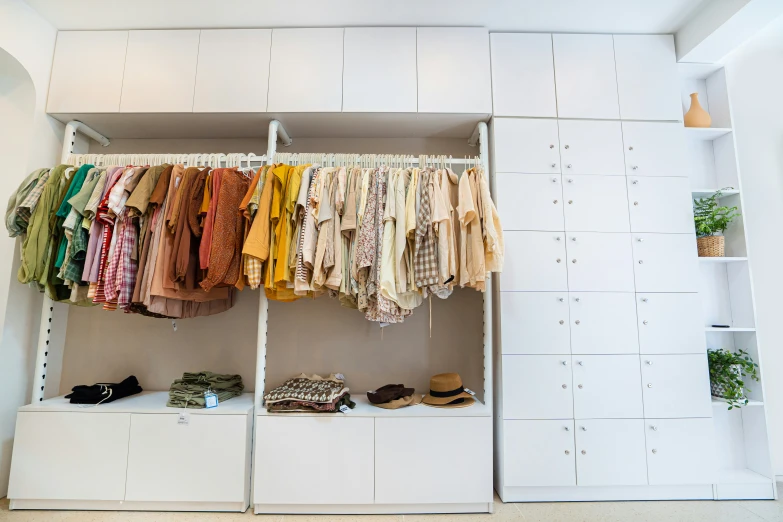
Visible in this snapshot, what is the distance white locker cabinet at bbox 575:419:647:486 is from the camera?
214 cm

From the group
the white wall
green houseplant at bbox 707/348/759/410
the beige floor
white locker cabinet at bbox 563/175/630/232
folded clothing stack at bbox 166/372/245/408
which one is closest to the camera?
the beige floor

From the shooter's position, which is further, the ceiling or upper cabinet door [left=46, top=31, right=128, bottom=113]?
upper cabinet door [left=46, top=31, right=128, bottom=113]

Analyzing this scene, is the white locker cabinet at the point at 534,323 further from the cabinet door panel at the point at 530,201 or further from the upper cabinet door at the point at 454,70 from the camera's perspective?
the upper cabinet door at the point at 454,70

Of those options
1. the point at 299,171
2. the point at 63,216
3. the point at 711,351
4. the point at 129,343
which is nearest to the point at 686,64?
the point at 711,351

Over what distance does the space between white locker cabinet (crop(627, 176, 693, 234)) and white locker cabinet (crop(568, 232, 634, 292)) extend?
17cm

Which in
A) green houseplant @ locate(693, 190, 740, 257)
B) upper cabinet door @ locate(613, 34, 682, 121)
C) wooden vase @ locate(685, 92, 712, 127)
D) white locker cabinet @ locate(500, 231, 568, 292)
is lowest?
white locker cabinet @ locate(500, 231, 568, 292)

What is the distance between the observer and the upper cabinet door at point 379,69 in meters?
2.34

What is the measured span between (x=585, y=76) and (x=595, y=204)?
0.86 meters

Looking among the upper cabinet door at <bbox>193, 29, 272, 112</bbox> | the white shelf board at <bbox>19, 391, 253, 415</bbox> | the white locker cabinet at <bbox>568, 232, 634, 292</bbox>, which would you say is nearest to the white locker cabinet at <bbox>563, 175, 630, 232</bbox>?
the white locker cabinet at <bbox>568, 232, 634, 292</bbox>

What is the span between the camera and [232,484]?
6.59ft

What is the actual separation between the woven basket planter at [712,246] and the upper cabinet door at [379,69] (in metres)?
2.02

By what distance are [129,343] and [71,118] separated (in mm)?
1532

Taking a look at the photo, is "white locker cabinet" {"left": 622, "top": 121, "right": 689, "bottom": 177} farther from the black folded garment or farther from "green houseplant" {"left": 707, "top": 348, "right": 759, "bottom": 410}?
the black folded garment

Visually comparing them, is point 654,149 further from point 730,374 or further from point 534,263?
point 730,374
